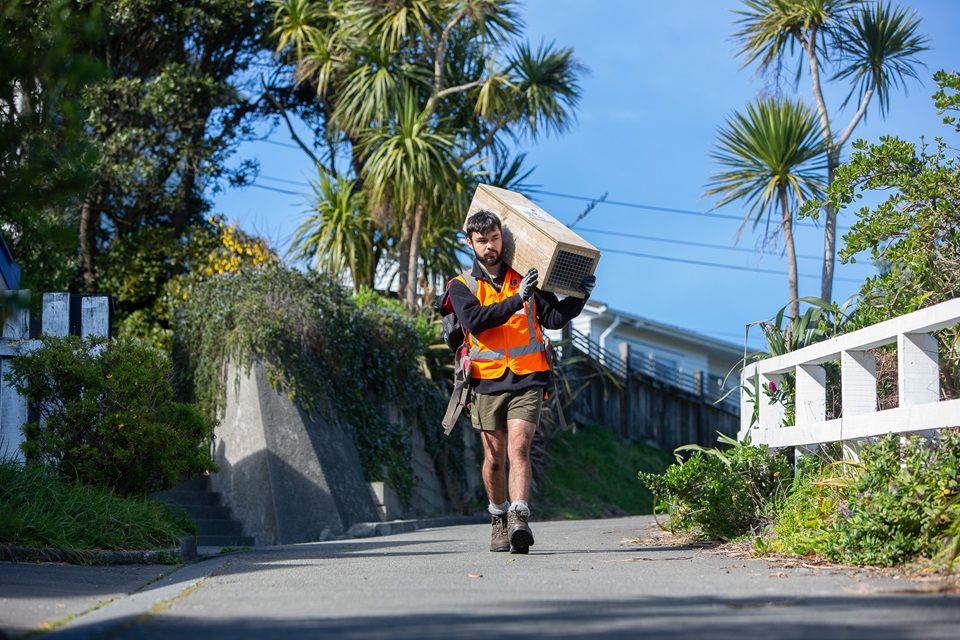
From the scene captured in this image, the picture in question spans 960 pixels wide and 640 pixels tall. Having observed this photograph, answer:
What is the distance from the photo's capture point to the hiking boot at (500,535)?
20.4 feet

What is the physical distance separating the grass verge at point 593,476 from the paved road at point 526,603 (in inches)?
406

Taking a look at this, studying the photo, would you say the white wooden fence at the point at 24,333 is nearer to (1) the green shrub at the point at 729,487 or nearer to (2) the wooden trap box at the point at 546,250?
(2) the wooden trap box at the point at 546,250

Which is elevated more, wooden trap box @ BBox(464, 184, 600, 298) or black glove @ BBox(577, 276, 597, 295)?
wooden trap box @ BBox(464, 184, 600, 298)

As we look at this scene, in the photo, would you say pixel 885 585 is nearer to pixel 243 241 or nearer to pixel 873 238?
pixel 873 238

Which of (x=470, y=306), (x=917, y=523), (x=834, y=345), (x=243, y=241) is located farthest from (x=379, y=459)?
(x=917, y=523)

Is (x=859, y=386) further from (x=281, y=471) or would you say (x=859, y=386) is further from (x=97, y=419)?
(x=281, y=471)

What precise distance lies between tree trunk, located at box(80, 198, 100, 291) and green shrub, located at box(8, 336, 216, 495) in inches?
Answer: 344

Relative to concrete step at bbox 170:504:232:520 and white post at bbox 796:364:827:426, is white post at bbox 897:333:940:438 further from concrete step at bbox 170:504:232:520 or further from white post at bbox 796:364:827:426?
concrete step at bbox 170:504:232:520

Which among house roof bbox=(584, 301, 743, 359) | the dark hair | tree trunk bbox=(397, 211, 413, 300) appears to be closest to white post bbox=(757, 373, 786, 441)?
the dark hair

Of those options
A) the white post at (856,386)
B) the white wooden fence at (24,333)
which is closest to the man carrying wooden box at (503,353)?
the white post at (856,386)

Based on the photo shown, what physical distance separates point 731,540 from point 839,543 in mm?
1601

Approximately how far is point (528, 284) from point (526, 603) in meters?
2.61

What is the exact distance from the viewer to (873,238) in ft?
22.1

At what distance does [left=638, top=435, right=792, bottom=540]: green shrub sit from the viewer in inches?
247
